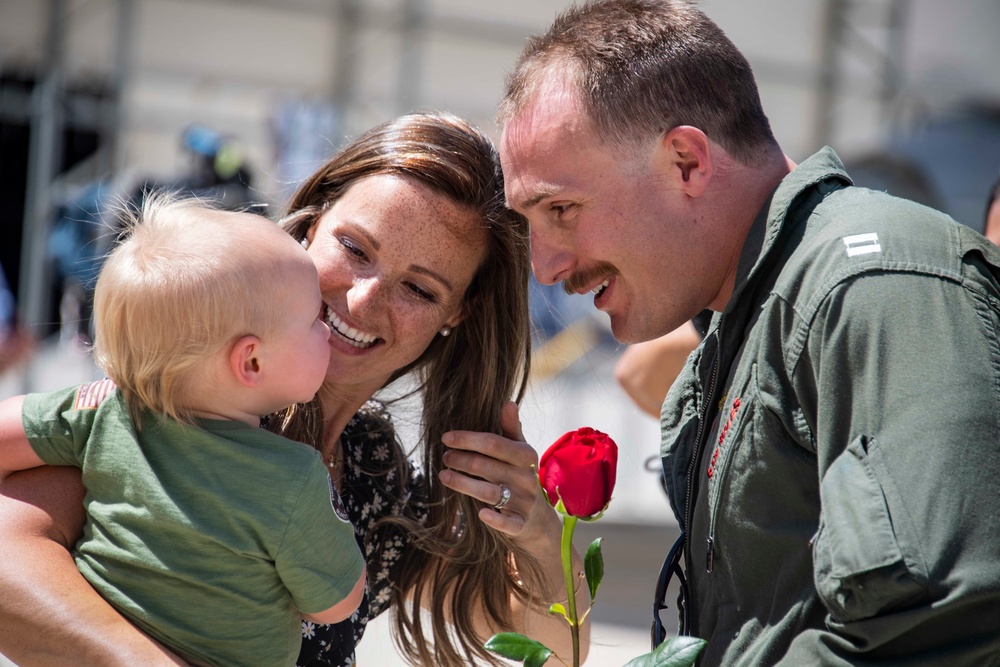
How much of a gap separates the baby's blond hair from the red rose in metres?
0.50

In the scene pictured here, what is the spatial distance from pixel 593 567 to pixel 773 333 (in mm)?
403

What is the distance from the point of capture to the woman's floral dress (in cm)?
223

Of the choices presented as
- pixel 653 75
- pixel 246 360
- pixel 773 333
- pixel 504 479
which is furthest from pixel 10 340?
pixel 773 333

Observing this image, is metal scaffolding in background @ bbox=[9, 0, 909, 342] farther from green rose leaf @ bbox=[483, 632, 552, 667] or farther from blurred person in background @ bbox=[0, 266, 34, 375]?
green rose leaf @ bbox=[483, 632, 552, 667]

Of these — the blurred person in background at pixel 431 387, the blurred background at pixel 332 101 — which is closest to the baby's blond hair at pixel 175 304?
the blurred person in background at pixel 431 387

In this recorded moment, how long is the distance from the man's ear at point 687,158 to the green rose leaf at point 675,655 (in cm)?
70

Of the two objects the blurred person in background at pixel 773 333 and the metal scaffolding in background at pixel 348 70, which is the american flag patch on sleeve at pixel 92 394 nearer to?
the blurred person in background at pixel 773 333

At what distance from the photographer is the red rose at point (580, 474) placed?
4.70 feet

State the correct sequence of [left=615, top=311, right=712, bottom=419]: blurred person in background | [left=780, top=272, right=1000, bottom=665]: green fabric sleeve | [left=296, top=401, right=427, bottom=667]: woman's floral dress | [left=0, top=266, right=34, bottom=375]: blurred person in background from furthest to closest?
1. [left=0, top=266, right=34, bottom=375]: blurred person in background
2. [left=615, top=311, right=712, bottom=419]: blurred person in background
3. [left=296, top=401, right=427, bottom=667]: woman's floral dress
4. [left=780, top=272, right=1000, bottom=665]: green fabric sleeve

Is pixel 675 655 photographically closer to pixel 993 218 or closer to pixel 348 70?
pixel 993 218

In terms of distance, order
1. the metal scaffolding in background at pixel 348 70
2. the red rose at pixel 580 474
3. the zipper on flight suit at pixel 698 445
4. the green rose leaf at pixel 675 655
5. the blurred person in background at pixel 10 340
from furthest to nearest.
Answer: the metal scaffolding in background at pixel 348 70 → the blurred person in background at pixel 10 340 → the zipper on flight suit at pixel 698 445 → the red rose at pixel 580 474 → the green rose leaf at pixel 675 655

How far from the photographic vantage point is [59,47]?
728 cm

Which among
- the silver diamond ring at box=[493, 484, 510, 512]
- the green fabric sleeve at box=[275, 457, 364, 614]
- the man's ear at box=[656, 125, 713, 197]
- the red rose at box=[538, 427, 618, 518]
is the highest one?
the man's ear at box=[656, 125, 713, 197]

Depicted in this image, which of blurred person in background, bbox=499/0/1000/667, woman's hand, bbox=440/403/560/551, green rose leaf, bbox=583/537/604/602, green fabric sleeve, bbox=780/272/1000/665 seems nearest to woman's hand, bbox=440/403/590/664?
woman's hand, bbox=440/403/560/551
